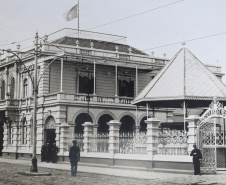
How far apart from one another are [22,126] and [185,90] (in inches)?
704

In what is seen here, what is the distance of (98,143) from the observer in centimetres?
2795

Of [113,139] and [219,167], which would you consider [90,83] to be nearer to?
[113,139]

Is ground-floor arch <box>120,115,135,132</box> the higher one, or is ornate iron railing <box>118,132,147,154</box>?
ground-floor arch <box>120,115,135,132</box>

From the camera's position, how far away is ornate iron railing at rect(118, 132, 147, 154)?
79.6ft

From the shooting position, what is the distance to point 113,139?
2612 centimetres

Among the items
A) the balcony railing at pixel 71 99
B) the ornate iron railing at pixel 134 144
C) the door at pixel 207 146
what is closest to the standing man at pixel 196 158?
the door at pixel 207 146

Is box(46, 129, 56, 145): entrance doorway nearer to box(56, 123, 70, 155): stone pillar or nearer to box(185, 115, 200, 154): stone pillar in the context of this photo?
box(56, 123, 70, 155): stone pillar

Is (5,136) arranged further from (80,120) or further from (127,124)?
(127,124)

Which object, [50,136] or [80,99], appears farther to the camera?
[50,136]

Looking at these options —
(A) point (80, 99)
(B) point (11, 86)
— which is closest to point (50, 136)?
(A) point (80, 99)

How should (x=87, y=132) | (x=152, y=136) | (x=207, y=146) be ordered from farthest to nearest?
(x=87, y=132), (x=152, y=136), (x=207, y=146)

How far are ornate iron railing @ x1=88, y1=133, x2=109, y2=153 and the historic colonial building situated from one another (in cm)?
344

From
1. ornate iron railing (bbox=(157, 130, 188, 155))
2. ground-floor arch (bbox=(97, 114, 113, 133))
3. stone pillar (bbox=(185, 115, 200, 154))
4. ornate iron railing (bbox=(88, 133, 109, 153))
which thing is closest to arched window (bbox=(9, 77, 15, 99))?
ground-floor arch (bbox=(97, 114, 113, 133))

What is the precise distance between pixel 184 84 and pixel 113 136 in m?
5.57
